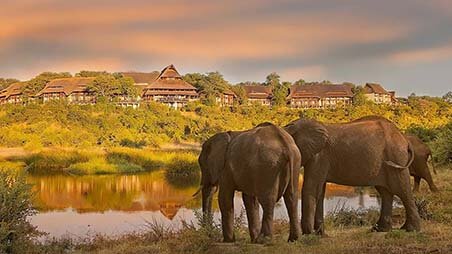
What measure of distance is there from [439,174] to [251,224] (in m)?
12.5

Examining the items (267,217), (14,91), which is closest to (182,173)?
(267,217)

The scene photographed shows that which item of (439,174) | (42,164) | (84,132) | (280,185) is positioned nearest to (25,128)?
(84,132)

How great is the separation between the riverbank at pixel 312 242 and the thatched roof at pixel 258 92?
6457 cm

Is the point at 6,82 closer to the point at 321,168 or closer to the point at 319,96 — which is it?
the point at 319,96

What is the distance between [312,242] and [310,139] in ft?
4.83

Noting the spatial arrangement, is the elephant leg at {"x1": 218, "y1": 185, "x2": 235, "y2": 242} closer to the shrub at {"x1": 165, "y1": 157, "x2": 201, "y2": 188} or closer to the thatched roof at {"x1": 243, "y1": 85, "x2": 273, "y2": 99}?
the shrub at {"x1": 165, "y1": 157, "x2": 201, "y2": 188}

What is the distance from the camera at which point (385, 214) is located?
8.13m

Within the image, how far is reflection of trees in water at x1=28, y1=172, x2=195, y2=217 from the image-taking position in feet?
61.0

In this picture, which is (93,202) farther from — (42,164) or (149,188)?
(42,164)

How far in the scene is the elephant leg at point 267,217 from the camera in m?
6.95

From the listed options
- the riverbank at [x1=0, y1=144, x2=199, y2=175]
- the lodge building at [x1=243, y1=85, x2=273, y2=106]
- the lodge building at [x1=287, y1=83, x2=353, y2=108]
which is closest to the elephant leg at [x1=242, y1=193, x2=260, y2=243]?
the riverbank at [x1=0, y1=144, x2=199, y2=175]

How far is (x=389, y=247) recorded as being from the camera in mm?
6469

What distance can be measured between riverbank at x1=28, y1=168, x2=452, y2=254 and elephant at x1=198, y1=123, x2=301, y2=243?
258mm

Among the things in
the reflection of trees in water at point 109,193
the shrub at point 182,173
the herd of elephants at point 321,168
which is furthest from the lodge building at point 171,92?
the herd of elephants at point 321,168
